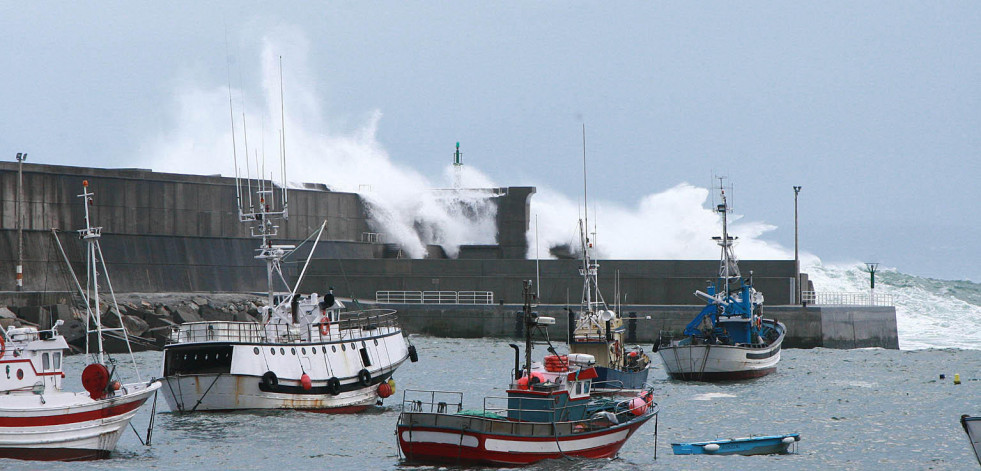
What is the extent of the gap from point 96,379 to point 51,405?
120 cm

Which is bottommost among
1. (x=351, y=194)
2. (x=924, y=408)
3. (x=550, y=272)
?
(x=924, y=408)

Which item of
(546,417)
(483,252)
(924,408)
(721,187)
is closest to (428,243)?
(483,252)

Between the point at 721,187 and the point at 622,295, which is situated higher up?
the point at 721,187

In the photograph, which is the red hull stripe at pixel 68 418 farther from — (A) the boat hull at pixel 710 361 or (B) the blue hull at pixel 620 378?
(A) the boat hull at pixel 710 361

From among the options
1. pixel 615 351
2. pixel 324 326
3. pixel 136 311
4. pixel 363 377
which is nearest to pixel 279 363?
pixel 324 326

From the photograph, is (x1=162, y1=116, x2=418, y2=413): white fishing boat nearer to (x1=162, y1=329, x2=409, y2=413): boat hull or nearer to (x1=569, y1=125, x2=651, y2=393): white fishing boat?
(x1=162, y1=329, x2=409, y2=413): boat hull

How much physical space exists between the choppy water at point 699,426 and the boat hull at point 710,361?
2.19ft

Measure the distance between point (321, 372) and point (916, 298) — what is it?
80293mm

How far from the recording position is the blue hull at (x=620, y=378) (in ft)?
136

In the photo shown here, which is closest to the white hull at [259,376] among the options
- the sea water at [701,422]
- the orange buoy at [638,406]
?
the sea water at [701,422]

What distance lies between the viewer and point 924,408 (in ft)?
146

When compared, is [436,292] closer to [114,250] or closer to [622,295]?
[622,295]

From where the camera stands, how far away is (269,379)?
37.8 meters

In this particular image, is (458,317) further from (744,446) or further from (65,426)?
(65,426)
